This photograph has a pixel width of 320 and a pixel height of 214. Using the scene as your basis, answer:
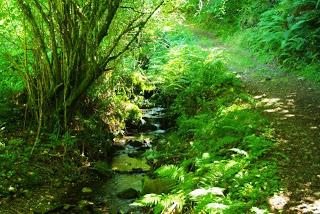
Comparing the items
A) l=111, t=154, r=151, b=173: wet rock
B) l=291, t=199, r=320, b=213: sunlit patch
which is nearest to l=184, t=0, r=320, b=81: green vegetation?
l=111, t=154, r=151, b=173: wet rock

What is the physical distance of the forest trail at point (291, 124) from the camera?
517 centimetres

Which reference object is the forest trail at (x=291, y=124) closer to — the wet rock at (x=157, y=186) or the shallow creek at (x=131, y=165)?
the wet rock at (x=157, y=186)

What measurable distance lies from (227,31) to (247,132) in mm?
11019

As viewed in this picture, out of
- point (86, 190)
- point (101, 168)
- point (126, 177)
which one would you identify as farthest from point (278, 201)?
point (101, 168)

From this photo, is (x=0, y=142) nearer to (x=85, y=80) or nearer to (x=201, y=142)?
(x=85, y=80)

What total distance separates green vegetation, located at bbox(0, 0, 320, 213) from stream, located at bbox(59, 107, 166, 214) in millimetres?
30

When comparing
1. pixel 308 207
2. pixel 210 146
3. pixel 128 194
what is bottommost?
pixel 128 194

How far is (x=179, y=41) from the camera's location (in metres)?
16.8

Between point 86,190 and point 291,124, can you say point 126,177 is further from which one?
point 291,124

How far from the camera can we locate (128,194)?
7406 millimetres

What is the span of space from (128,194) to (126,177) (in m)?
1.07

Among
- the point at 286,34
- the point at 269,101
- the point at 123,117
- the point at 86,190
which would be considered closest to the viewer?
the point at 86,190

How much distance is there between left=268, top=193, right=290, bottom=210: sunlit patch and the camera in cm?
499

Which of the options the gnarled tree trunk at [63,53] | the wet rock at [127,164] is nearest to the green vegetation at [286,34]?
the gnarled tree trunk at [63,53]
